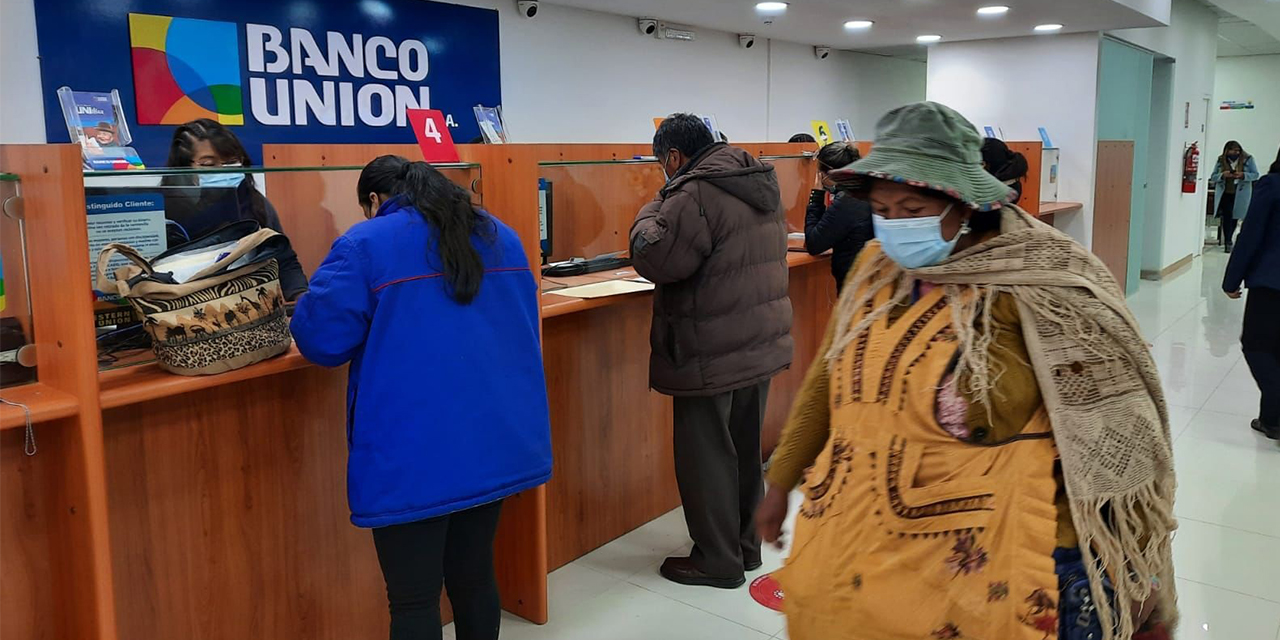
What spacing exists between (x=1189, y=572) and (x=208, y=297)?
320 cm

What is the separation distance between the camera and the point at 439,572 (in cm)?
221

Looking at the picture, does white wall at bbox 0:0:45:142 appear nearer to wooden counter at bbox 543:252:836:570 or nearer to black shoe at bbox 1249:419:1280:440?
wooden counter at bbox 543:252:836:570

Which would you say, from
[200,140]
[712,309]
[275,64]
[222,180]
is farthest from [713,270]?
[275,64]

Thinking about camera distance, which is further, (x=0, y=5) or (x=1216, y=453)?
(x=1216, y=453)

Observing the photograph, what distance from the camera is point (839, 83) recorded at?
10.8 metres

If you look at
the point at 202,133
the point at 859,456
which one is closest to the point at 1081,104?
the point at 202,133

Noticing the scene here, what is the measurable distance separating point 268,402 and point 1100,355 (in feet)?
6.23

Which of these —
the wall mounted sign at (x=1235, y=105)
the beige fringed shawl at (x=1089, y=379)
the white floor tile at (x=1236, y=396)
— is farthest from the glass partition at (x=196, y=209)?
the wall mounted sign at (x=1235, y=105)

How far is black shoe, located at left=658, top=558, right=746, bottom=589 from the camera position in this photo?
3236 millimetres

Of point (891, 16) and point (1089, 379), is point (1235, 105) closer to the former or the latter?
point (891, 16)

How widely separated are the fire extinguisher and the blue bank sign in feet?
26.5

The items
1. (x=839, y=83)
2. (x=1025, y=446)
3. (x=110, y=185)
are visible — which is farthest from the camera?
(x=839, y=83)

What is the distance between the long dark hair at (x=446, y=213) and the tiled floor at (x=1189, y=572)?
52.7 inches

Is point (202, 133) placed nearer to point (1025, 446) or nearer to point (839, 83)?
point (1025, 446)
